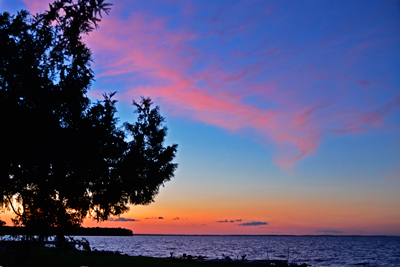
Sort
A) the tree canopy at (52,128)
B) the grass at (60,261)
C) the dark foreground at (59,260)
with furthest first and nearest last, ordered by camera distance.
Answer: the grass at (60,261)
the dark foreground at (59,260)
the tree canopy at (52,128)

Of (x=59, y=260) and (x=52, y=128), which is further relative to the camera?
(x=59, y=260)

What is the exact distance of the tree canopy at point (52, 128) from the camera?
15.0 m

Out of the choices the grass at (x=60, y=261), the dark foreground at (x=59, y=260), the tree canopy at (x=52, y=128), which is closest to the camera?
the tree canopy at (x=52, y=128)

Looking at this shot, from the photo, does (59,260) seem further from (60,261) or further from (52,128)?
(52,128)

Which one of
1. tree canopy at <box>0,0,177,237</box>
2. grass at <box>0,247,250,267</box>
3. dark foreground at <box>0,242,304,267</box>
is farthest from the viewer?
grass at <box>0,247,250,267</box>

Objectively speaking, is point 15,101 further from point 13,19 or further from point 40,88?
point 13,19

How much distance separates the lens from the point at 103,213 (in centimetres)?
2588

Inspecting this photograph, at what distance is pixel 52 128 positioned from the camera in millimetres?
17094

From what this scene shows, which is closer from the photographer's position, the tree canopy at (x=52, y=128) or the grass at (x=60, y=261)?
the tree canopy at (x=52, y=128)

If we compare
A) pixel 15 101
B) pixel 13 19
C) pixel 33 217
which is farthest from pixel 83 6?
pixel 33 217

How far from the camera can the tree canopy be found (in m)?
15.0

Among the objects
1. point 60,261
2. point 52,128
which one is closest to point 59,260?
point 60,261

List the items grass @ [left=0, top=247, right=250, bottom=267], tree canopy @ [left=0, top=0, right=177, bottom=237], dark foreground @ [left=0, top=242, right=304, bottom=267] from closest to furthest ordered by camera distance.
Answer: tree canopy @ [left=0, top=0, right=177, bottom=237] → dark foreground @ [left=0, top=242, right=304, bottom=267] → grass @ [left=0, top=247, right=250, bottom=267]

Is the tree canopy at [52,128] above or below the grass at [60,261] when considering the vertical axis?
above
